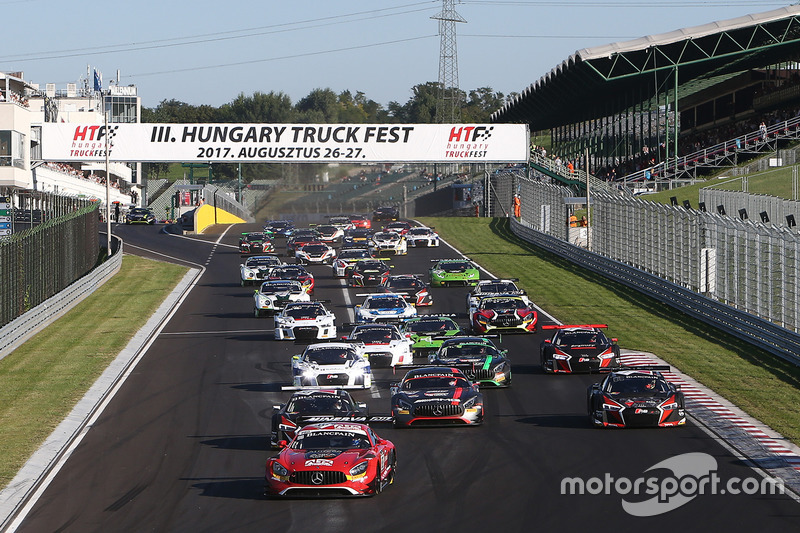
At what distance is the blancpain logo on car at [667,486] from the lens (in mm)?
18219

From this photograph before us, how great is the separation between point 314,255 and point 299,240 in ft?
12.2

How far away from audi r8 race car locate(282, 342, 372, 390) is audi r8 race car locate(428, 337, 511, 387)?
→ 74.6 inches

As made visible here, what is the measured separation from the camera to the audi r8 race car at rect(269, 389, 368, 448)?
22609 millimetres

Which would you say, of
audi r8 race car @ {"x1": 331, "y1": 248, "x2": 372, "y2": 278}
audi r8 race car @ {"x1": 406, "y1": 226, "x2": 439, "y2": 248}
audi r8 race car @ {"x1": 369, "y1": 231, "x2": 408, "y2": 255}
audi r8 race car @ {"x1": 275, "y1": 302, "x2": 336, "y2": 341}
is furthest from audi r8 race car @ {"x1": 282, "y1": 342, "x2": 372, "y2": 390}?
audi r8 race car @ {"x1": 406, "y1": 226, "x2": 439, "y2": 248}

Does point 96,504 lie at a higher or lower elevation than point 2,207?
lower

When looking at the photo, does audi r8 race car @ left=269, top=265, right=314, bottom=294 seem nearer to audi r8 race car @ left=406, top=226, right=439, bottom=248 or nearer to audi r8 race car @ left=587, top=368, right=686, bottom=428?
audi r8 race car @ left=406, top=226, right=439, bottom=248

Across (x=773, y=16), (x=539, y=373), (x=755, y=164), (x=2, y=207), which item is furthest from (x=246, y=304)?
(x=773, y=16)

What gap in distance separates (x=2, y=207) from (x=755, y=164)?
145ft

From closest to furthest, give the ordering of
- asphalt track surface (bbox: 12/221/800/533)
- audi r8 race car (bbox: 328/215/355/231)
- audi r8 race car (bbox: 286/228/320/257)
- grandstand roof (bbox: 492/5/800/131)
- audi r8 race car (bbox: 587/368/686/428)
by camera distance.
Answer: asphalt track surface (bbox: 12/221/800/533) < audi r8 race car (bbox: 587/368/686/428) < audi r8 race car (bbox: 286/228/320/257) < grandstand roof (bbox: 492/5/800/131) < audi r8 race car (bbox: 328/215/355/231)

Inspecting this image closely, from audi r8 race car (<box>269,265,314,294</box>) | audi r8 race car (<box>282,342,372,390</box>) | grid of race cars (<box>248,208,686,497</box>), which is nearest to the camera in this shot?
grid of race cars (<box>248,208,686,497</box>)

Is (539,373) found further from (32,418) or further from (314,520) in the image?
(314,520)

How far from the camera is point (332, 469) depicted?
19.0 m

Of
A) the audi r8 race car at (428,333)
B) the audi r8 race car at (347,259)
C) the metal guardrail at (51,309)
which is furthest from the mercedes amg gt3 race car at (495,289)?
the metal guardrail at (51,309)

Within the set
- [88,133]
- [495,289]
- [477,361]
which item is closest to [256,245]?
[88,133]
